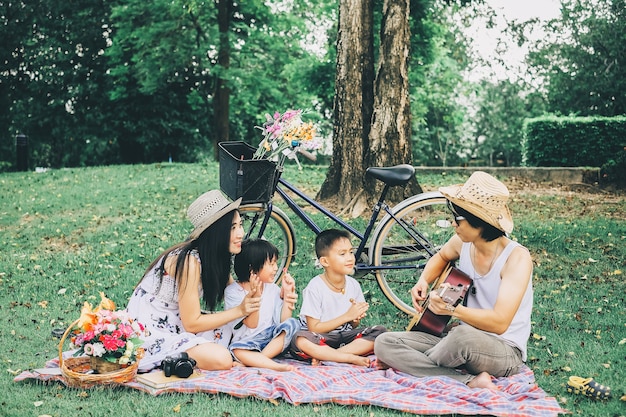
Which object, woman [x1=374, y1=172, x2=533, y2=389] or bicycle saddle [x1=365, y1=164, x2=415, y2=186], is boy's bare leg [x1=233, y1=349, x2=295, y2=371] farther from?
bicycle saddle [x1=365, y1=164, x2=415, y2=186]

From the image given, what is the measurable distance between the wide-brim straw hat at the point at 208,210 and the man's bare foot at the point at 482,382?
1766 millimetres

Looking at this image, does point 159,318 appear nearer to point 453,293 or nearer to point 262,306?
point 262,306

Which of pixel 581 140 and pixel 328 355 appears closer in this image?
pixel 328 355

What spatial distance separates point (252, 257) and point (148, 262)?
3110 mm

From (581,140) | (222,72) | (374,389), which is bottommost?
(374,389)

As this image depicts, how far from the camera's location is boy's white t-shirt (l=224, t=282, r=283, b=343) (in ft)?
15.2

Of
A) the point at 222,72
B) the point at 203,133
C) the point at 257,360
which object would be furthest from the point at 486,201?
the point at 203,133

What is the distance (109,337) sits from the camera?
3.87 metres

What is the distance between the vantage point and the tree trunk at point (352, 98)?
8727mm

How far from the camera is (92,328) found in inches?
156

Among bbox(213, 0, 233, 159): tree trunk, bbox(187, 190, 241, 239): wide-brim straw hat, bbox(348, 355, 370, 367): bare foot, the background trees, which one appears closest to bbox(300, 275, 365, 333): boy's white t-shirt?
bbox(348, 355, 370, 367): bare foot

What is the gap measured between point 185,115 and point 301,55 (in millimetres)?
4420

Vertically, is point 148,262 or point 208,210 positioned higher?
point 208,210

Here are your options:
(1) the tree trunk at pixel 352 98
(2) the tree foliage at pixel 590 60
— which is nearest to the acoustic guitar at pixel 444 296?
(1) the tree trunk at pixel 352 98
